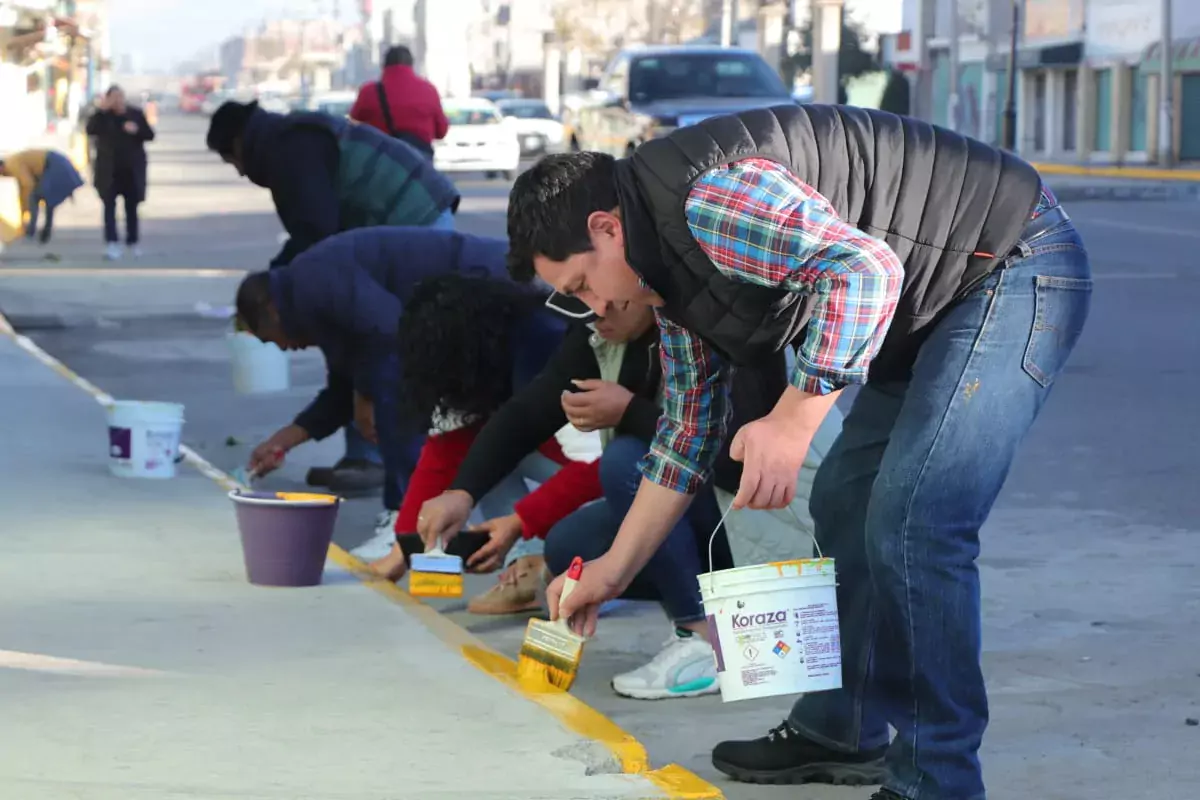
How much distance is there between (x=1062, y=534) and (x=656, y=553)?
2503 mm

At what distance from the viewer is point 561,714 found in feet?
15.0

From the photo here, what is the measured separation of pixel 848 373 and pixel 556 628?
1.43 metres

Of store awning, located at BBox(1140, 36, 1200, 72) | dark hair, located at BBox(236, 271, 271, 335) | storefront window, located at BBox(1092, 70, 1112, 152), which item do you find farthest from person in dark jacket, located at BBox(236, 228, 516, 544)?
storefront window, located at BBox(1092, 70, 1112, 152)

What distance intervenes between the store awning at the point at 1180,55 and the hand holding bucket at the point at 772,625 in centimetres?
4092

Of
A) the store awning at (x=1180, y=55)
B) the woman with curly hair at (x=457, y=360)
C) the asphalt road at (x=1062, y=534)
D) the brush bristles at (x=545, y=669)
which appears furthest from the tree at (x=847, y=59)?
the brush bristles at (x=545, y=669)

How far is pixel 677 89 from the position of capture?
24344 millimetres

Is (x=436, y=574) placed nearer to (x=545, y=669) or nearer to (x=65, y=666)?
(x=545, y=669)

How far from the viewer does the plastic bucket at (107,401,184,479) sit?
24.4 ft

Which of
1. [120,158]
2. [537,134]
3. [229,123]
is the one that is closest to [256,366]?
[229,123]

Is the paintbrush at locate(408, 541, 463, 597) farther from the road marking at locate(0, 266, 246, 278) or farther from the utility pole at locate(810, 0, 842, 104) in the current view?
the utility pole at locate(810, 0, 842, 104)

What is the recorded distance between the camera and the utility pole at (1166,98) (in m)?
42.1

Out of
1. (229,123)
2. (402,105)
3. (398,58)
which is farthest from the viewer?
(398,58)

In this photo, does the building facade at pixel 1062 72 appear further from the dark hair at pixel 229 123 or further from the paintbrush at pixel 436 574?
the paintbrush at pixel 436 574

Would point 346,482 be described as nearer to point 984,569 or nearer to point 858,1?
point 984,569
